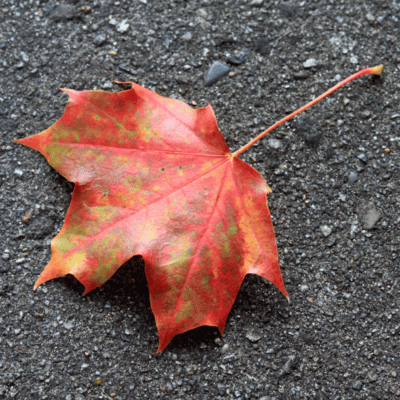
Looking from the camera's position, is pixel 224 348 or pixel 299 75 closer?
pixel 224 348

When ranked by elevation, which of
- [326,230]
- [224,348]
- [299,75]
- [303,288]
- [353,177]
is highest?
[299,75]

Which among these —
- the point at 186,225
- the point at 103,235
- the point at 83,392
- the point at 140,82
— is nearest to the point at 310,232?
the point at 186,225

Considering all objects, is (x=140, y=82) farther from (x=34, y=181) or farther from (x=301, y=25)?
(x=301, y=25)

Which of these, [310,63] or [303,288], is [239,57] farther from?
[303,288]

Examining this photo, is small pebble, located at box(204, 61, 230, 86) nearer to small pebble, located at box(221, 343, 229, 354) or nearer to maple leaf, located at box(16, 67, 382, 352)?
maple leaf, located at box(16, 67, 382, 352)

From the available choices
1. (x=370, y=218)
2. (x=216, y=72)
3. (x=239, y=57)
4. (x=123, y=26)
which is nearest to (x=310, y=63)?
(x=239, y=57)

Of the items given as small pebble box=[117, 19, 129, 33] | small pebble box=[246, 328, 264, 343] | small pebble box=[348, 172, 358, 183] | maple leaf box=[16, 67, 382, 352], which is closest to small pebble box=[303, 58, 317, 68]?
small pebble box=[348, 172, 358, 183]
